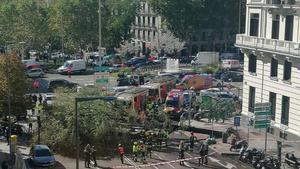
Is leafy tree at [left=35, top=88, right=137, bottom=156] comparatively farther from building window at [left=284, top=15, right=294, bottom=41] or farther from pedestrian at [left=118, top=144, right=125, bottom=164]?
building window at [left=284, top=15, right=294, bottom=41]

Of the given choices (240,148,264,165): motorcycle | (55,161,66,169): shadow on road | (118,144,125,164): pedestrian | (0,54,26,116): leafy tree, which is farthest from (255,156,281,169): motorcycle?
(0,54,26,116): leafy tree

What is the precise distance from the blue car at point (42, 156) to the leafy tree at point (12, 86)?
7.52 metres

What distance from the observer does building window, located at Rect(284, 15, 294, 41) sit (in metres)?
43.9

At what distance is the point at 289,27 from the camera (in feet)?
145

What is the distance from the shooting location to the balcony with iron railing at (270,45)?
42.2m

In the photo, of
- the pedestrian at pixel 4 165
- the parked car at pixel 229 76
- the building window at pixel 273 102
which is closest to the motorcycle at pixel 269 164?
the building window at pixel 273 102

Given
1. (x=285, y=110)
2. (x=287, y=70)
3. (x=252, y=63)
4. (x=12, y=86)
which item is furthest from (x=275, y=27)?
(x=12, y=86)

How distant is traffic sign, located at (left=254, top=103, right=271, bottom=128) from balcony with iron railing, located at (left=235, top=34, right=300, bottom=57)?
245 inches

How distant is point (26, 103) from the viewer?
44594mm

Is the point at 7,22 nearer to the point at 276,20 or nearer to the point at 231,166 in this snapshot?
the point at 276,20

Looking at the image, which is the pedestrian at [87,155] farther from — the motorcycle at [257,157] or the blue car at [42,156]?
the motorcycle at [257,157]

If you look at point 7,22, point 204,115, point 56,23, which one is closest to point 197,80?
point 204,115

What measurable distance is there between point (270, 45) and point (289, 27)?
2101 millimetres

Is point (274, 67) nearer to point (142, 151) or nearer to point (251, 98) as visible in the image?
point (251, 98)
